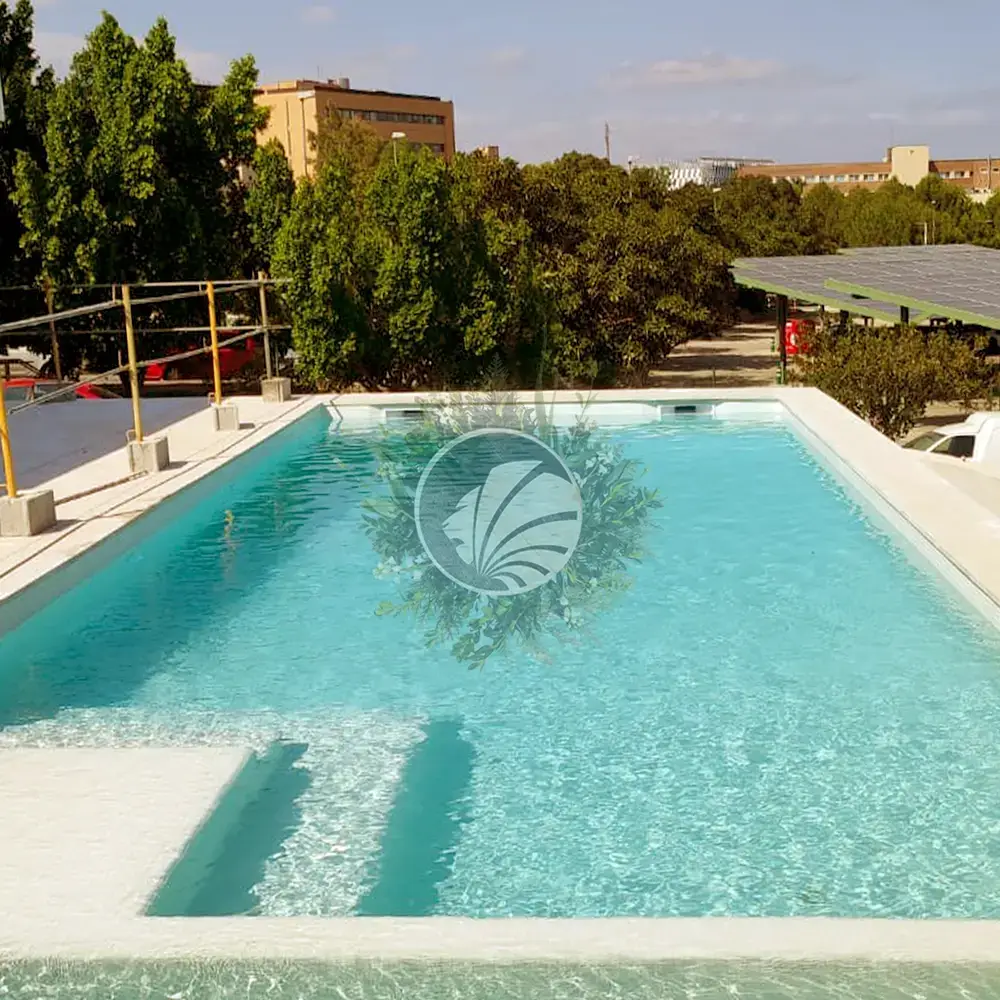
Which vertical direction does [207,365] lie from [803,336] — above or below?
below

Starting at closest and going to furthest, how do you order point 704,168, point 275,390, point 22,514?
1. point 22,514
2. point 275,390
3. point 704,168

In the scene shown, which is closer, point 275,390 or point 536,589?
point 536,589

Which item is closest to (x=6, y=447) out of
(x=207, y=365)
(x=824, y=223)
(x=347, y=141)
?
(x=207, y=365)

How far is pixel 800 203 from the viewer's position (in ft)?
176

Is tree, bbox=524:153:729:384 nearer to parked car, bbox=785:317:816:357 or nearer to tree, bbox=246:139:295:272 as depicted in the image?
parked car, bbox=785:317:816:357

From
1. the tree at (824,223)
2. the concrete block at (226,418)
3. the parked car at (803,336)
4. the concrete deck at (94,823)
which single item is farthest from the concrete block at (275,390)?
the tree at (824,223)

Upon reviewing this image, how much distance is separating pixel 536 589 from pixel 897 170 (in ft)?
478

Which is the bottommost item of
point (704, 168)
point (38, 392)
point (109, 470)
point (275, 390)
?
point (109, 470)

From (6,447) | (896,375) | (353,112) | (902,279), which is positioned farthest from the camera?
(353,112)

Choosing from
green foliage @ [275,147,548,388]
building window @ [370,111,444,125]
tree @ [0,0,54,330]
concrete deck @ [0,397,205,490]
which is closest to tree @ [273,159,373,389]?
green foliage @ [275,147,548,388]

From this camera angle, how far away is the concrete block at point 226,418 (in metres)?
14.2

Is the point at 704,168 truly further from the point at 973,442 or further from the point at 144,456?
the point at 144,456

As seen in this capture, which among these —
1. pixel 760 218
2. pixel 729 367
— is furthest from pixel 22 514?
pixel 760 218

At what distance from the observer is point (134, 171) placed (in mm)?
18875
